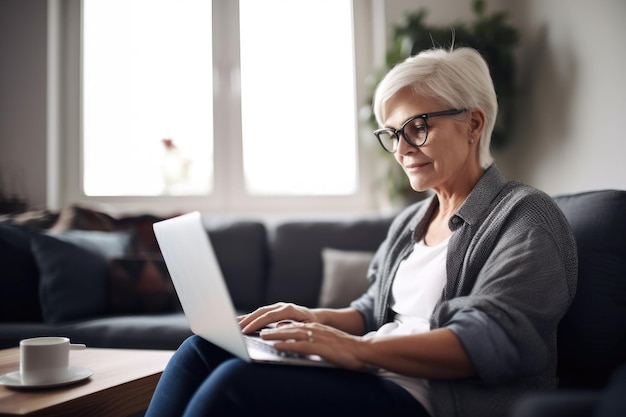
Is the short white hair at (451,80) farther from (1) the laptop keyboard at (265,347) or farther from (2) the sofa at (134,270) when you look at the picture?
(2) the sofa at (134,270)

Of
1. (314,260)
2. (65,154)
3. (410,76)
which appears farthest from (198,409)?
(65,154)

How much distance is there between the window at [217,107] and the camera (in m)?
3.30

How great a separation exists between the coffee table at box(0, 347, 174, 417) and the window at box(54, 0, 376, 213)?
196 centimetres

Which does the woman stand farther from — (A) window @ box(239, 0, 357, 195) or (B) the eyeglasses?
(A) window @ box(239, 0, 357, 195)

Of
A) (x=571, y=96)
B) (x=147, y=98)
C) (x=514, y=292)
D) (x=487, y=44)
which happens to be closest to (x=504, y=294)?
(x=514, y=292)

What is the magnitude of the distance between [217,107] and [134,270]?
4.52 feet

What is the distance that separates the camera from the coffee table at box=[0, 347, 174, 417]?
3.15ft

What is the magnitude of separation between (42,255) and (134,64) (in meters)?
1.69

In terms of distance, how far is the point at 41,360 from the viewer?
1055 mm

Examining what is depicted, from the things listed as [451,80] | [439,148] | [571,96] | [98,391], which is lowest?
[98,391]

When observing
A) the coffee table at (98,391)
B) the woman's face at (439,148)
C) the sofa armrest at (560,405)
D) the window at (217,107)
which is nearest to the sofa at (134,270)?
the coffee table at (98,391)

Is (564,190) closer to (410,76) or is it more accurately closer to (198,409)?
(410,76)

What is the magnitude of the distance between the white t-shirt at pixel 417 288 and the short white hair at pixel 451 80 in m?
0.32

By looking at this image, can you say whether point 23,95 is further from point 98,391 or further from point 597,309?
point 597,309
